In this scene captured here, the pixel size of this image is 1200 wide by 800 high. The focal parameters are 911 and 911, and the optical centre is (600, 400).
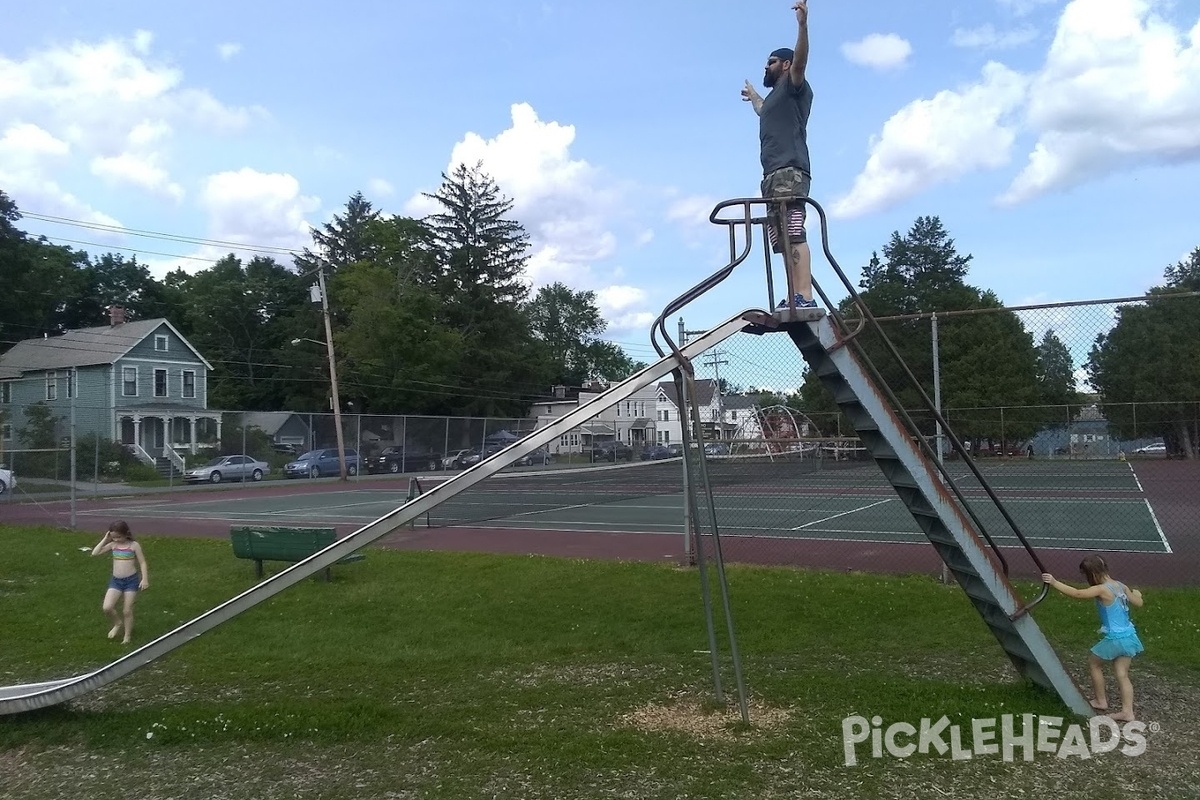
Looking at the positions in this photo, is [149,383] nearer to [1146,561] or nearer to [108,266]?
[108,266]

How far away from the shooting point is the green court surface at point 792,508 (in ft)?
51.9

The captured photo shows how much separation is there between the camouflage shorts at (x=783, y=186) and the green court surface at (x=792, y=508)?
8.27 meters

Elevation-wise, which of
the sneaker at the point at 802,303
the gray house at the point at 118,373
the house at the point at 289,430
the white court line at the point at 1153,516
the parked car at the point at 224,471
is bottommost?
the white court line at the point at 1153,516

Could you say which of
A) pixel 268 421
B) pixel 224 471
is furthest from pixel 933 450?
pixel 268 421

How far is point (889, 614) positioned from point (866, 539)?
23.0ft

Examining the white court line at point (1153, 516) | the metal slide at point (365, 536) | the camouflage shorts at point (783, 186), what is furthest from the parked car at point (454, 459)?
the camouflage shorts at point (783, 186)

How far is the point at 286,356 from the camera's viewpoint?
72.7m

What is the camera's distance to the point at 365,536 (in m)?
5.68

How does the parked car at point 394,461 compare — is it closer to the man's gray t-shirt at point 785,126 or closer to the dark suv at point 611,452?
the dark suv at point 611,452

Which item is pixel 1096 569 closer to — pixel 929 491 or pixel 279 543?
pixel 929 491

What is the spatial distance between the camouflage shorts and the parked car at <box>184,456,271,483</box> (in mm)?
35629

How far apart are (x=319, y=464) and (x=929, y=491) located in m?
39.2

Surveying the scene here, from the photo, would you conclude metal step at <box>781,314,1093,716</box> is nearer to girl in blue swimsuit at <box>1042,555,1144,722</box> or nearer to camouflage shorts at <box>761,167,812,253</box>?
girl in blue swimsuit at <box>1042,555,1144,722</box>

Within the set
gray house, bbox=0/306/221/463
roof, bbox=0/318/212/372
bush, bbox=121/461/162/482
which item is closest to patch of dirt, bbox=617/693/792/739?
bush, bbox=121/461/162/482
